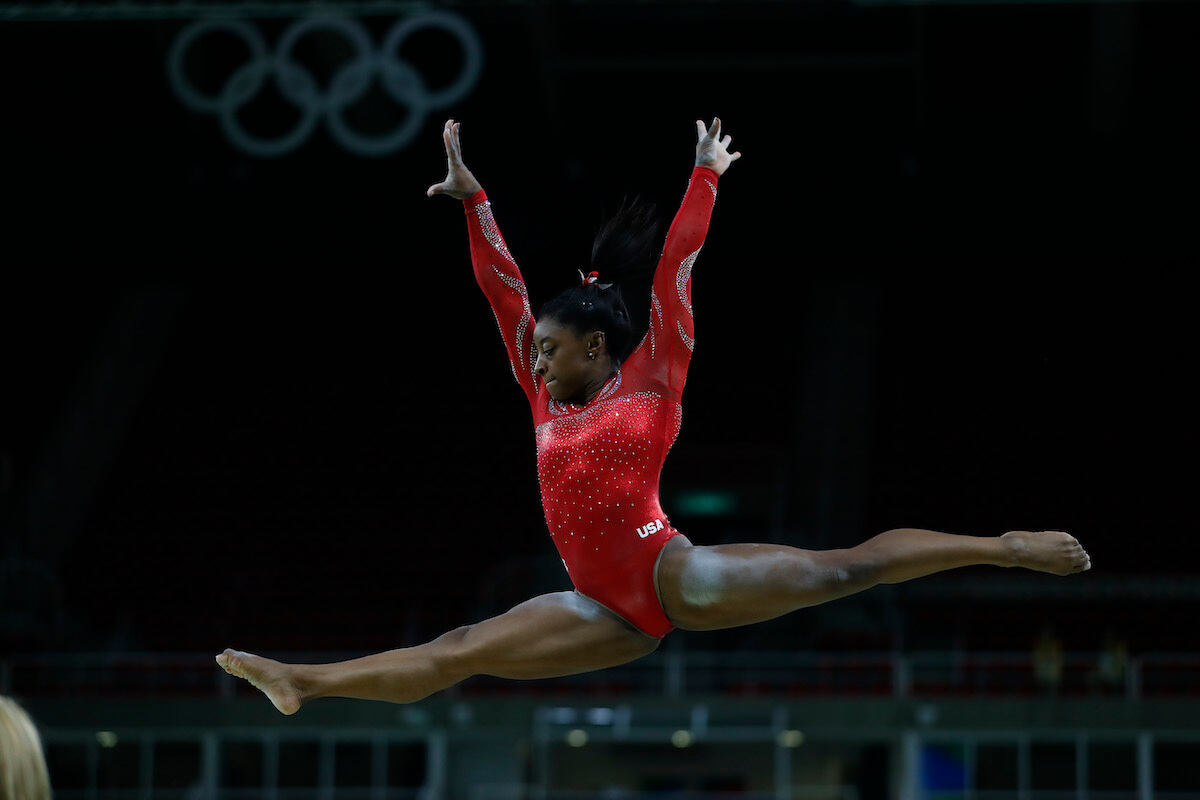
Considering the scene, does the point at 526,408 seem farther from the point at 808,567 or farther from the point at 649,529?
the point at 808,567

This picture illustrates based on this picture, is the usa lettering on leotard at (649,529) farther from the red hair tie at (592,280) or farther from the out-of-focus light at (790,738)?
the out-of-focus light at (790,738)

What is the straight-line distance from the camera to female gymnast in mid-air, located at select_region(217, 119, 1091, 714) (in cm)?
425

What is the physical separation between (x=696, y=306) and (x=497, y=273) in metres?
15.2

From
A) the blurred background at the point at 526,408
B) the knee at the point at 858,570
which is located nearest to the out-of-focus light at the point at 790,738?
the blurred background at the point at 526,408

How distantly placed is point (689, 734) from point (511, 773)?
8.63 feet

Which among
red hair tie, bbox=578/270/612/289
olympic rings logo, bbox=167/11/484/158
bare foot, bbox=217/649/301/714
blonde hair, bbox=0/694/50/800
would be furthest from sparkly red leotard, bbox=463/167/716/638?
olympic rings logo, bbox=167/11/484/158

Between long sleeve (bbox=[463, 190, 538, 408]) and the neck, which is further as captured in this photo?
long sleeve (bbox=[463, 190, 538, 408])

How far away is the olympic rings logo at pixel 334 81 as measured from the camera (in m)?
15.2

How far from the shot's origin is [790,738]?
15.8 meters

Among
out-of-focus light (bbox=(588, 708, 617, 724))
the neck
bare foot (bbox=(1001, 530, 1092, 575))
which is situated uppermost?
the neck

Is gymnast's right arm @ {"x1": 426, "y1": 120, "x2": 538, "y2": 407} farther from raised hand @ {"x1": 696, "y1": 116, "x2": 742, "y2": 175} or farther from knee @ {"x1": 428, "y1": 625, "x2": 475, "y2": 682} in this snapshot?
knee @ {"x1": 428, "y1": 625, "x2": 475, "y2": 682}

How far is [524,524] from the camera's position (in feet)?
59.8

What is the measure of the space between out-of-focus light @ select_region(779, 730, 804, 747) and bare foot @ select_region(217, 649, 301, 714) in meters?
10.7

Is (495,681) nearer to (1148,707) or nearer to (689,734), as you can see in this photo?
(689,734)
